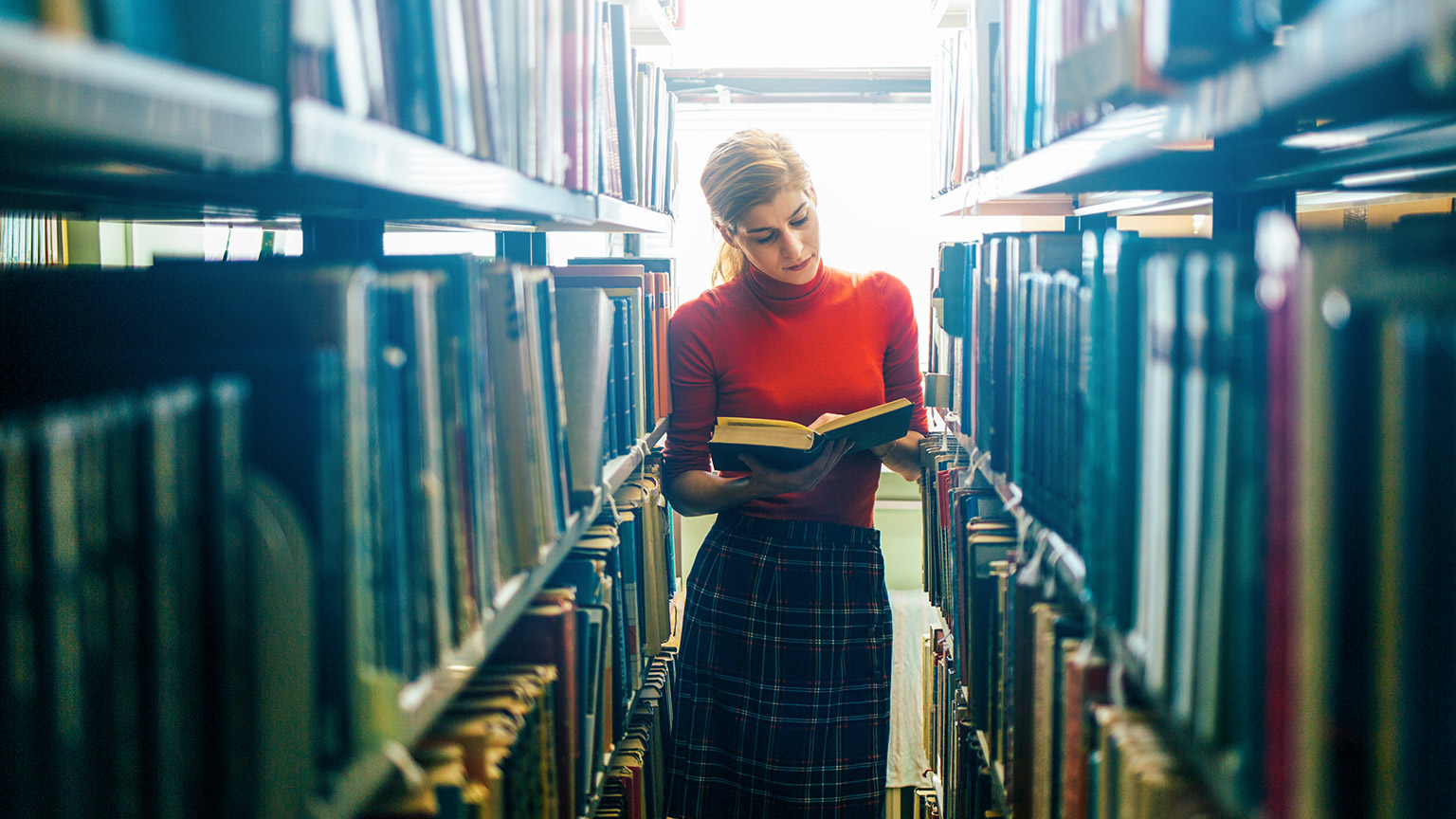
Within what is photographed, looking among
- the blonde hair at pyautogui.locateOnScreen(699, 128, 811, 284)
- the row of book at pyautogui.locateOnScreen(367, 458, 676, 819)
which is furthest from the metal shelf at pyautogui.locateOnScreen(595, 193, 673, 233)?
the row of book at pyautogui.locateOnScreen(367, 458, 676, 819)

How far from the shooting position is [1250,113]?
1.57ft

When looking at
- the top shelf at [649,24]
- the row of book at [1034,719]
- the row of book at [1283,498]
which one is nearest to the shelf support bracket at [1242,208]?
the row of book at [1283,498]

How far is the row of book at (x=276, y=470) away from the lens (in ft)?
1.28

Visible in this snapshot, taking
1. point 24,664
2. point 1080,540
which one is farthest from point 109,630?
point 1080,540

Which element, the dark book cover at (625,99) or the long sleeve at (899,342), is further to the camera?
the long sleeve at (899,342)

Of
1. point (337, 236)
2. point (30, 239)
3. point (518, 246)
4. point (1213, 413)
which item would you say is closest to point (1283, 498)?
point (1213, 413)

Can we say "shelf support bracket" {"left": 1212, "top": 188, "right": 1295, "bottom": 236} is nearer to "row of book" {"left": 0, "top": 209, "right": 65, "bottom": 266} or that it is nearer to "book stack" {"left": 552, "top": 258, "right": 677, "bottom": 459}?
"book stack" {"left": 552, "top": 258, "right": 677, "bottom": 459}

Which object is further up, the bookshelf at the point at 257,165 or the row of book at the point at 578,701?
the bookshelf at the point at 257,165

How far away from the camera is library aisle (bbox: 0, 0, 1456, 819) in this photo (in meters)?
0.39

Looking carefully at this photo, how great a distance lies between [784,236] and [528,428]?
3.03ft

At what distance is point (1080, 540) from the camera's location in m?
0.87

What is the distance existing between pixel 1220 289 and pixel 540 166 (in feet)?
2.59

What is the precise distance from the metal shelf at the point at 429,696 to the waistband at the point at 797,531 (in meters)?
0.66

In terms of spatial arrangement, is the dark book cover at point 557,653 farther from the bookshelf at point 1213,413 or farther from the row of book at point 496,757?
the bookshelf at point 1213,413
